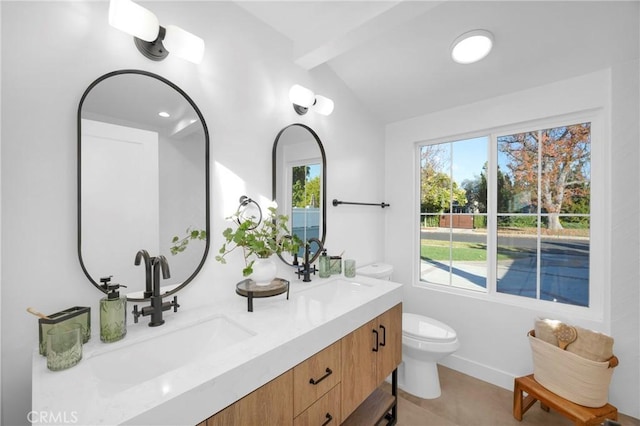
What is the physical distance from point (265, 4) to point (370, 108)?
4.18ft

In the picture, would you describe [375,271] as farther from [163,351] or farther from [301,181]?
[163,351]

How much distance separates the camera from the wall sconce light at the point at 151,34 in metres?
0.96

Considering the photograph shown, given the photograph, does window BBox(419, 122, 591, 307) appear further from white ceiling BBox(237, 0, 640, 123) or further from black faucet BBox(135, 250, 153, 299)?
black faucet BBox(135, 250, 153, 299)

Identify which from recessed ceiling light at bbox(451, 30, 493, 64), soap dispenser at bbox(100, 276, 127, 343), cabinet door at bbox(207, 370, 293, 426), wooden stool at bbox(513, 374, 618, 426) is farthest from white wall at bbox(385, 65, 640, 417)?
soap dispenser at bbox(100, 276, 127, 343)

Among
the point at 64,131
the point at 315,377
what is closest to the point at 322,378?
the point at 315,377

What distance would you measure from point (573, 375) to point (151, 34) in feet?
8.89

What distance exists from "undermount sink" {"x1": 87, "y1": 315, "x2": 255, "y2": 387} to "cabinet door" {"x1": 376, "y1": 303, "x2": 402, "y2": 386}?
0.79 metres

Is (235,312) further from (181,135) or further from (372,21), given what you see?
(372,21)

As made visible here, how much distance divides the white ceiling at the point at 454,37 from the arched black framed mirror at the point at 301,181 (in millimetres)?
534

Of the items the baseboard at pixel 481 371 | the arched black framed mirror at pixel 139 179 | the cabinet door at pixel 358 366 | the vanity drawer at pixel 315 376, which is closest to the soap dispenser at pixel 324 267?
the cabinet door at pixel 358 366

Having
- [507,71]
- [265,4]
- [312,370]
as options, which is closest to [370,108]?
[507,71]

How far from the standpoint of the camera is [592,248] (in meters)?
1.82

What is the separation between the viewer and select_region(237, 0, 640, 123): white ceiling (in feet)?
4.77

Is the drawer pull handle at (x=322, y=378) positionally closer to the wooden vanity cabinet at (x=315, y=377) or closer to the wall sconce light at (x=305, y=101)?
the wooden vanity cabinet at (x=315, y=377)
